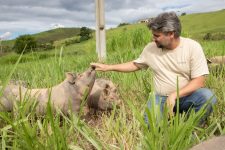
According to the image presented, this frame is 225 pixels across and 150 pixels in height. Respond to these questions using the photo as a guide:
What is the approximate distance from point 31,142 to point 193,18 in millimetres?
37023

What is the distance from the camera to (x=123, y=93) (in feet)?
12.3

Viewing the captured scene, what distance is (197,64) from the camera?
331 cm

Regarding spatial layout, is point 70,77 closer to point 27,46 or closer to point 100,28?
point 27,46

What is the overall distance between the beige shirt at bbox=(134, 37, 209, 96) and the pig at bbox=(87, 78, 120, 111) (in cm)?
36

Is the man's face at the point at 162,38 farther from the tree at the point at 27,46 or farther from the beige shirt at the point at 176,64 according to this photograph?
the tree at the point at 27,46

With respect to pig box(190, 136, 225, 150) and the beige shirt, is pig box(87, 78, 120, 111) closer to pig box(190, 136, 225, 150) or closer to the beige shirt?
the beige shirt

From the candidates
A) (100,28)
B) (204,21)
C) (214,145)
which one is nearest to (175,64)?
(214,145)

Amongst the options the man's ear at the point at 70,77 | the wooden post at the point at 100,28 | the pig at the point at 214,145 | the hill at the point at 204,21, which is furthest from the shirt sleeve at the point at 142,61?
the hill at the point at 204,21

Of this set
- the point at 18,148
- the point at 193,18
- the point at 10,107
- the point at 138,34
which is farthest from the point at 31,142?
the point at 193,18

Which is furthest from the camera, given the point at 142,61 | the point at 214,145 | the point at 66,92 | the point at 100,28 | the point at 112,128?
the point at 100,28

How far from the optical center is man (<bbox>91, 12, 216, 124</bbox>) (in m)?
3.27

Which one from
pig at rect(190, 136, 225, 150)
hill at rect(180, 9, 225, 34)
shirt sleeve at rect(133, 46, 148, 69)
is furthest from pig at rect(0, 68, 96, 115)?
hill at rect(180, 9, 225, 34)

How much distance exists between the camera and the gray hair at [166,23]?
10.7 feet

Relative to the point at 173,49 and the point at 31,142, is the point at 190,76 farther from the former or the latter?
the point at 31,142
